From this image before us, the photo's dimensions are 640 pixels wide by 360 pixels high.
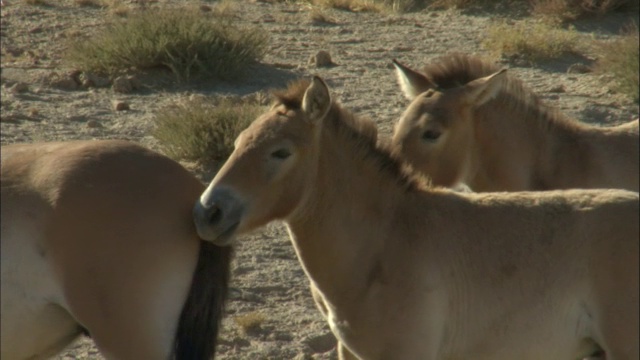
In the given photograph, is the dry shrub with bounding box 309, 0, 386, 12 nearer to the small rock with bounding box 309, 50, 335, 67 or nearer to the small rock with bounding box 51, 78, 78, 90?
the small rock with bounding box 309, 50, 335, 67

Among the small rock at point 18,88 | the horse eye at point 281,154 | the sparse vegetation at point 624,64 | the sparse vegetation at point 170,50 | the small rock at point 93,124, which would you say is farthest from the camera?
the sparse vegetation at point 170,50

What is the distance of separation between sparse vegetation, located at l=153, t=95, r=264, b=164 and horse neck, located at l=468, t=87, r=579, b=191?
3.33 metres

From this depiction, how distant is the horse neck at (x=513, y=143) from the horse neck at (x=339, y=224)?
1999 mm

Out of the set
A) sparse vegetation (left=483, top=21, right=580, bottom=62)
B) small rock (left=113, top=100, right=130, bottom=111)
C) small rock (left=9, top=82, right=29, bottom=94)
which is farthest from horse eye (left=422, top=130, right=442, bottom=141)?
small rock (left=9, top=82, right=29, bottom=94)

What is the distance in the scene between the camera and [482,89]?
6996mm

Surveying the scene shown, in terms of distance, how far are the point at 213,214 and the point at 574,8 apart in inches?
466

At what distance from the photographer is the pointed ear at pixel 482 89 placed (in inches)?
274

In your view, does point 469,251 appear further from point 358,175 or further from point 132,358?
point 132,358

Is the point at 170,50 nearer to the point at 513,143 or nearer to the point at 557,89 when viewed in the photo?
the point at 557,89

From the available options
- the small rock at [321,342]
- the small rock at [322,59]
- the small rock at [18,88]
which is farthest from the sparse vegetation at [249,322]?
the small rock at [322,59]

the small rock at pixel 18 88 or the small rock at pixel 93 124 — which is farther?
the small rock at pixel 18 88

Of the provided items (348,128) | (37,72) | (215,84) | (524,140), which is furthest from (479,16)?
(348,128)

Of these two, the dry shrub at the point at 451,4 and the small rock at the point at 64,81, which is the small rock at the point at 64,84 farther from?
the dry shrub at the point at 451,4

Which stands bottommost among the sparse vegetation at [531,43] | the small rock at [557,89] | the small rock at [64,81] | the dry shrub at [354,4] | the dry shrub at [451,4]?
the dry shrub at [354,4]
